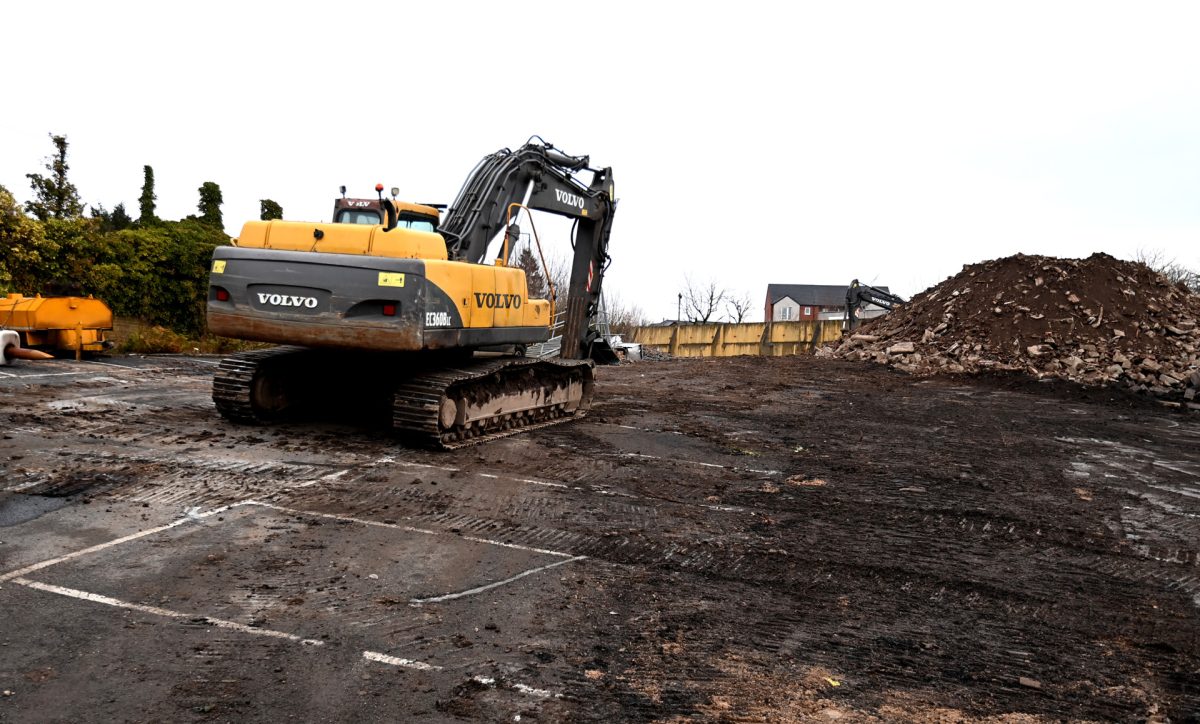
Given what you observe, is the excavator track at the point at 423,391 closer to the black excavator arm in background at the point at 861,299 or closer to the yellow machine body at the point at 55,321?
the yellow machine body at the point at 55,321

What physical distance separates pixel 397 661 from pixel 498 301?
6.37m

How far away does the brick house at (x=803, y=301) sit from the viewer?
83062 millimetres

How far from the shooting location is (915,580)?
586 centimetres

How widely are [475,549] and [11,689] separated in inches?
110

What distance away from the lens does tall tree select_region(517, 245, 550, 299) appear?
11.0 metres

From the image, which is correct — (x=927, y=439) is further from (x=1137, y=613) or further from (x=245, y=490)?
(x=245, y=490)

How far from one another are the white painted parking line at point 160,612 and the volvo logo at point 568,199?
8618 millimetres

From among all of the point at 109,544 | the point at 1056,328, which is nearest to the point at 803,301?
the point at 1056,328

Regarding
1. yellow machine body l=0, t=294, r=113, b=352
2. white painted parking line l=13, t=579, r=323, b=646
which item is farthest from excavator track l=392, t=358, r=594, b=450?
yellow machine body l=0, t=294, r=113, b=352

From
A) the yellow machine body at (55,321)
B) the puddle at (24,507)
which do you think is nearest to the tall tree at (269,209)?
the yellow machine body at (55,321)

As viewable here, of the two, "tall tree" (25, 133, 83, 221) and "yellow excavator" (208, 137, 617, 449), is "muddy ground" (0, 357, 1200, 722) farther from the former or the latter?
"tall tree" (25, 133, 83, 221)

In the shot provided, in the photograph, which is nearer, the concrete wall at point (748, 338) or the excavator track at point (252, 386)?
the excavator track at point (252, 386)

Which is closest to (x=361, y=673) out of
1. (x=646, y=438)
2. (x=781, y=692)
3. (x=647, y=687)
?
(x=647, y=687)

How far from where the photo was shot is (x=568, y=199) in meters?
12.9
